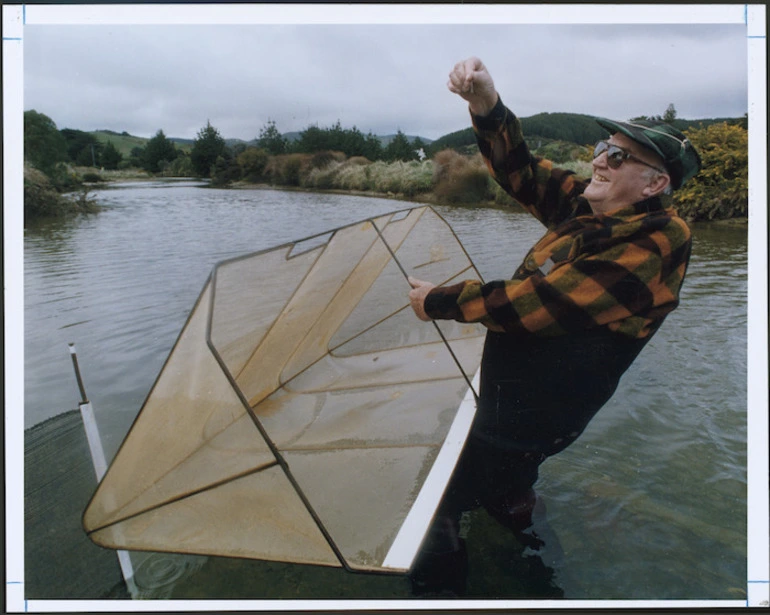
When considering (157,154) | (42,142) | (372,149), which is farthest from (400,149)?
(42,142)

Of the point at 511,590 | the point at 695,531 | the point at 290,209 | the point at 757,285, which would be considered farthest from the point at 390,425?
the point at 290,209

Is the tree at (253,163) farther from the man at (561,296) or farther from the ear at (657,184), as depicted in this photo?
the ear at (657,184)

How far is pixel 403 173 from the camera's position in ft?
16.4

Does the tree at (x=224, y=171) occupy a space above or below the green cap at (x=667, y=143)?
above

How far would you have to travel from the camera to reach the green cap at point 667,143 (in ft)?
5.46

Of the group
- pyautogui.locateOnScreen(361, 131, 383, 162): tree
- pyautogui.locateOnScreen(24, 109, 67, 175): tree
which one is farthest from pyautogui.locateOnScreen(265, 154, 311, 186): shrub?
pyautogui.locateOnScreen(24, 109, 67, 175): tree

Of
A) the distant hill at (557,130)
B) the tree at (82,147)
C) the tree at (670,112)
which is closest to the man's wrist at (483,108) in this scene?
the distant hill at (557,130)

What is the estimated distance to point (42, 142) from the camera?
251 centimetres

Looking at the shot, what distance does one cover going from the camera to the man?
1593 millimetres

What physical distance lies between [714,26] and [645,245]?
1345 millimetres

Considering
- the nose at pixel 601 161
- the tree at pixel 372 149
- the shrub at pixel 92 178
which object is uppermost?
the tree at pixel 372 149

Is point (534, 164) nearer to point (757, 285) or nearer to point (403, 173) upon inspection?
point (757, 285)

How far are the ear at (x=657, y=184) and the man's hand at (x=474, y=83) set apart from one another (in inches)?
24.3

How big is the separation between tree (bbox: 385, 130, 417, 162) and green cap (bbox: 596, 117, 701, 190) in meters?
2.34
